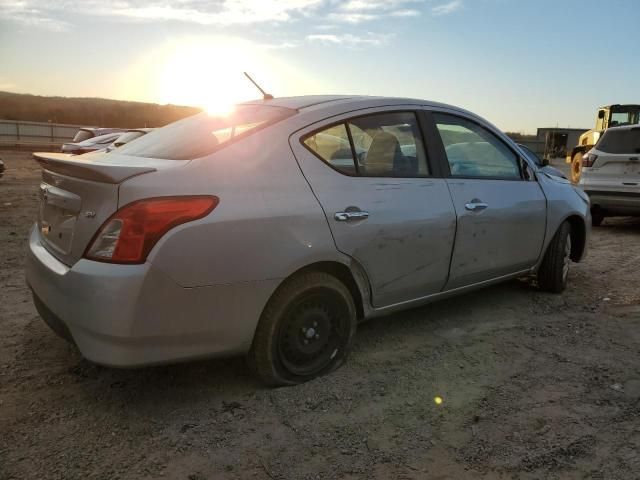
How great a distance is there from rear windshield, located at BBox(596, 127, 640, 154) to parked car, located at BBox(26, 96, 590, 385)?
222 inches

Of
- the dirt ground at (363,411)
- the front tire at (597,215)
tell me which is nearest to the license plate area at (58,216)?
the dirt ground at (363,411)

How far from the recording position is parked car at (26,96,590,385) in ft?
8.04

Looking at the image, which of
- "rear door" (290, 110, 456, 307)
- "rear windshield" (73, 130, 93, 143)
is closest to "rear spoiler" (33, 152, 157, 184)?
"rear door" (290, 110, 456, 307)

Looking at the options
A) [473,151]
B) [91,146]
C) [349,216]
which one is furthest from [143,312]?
[91,146]

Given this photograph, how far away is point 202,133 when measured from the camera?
10.5ft

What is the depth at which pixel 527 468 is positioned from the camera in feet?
7.79

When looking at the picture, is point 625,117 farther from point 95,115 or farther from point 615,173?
point 95,115

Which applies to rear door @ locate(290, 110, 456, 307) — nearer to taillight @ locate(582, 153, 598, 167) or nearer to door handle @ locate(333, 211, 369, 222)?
door handle @ locate(333, 211, 369, 222)

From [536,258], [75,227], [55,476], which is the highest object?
[75,227]

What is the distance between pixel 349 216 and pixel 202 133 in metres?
1.00

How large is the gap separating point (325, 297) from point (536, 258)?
93.4 inches

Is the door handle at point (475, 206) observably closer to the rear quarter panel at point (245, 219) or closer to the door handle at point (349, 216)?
A: the door handle at point (349, 216)

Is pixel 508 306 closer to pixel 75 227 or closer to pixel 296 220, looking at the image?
pixel 296 220

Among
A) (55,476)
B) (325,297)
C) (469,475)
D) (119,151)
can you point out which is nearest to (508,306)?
(325,297)
